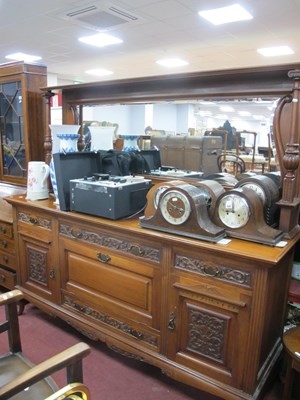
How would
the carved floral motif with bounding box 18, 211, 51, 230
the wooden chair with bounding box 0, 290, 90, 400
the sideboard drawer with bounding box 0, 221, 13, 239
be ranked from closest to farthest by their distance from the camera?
the wooden chair with bounding box 0, 290, 90, 400
the carved floral motif with bounding box 18, 211, 51, 230
the sideboard drawer with bounding box 0, 221, 13, 239

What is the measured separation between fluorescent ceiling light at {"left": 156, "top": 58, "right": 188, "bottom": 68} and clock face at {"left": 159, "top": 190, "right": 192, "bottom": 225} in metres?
Answer: 5.58

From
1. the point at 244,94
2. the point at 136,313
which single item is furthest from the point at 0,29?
the point at 136,313

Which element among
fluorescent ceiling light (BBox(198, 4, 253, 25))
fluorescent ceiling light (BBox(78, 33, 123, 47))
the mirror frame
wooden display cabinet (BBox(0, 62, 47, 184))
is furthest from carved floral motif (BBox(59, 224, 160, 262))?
fluorescent ceiling light (BBox(78, 33, 123, 47))

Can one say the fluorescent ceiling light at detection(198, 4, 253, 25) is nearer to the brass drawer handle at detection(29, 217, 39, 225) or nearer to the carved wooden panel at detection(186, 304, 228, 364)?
the brass drawer handle at detection(29, 217, 39, 225)

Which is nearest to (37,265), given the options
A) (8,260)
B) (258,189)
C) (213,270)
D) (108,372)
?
(8,260)

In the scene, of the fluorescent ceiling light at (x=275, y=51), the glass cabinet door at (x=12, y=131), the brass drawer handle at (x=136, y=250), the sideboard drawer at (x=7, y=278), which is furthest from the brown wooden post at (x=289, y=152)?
the fluorescent ceiling light at (x=275, y=51)

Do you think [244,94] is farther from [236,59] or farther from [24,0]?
[236,59]

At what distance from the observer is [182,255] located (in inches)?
62.1

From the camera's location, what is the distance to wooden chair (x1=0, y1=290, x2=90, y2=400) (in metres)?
0.97

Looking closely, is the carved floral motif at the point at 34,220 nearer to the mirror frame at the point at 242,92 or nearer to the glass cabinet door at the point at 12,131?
the mirror frame at the point at 242,92

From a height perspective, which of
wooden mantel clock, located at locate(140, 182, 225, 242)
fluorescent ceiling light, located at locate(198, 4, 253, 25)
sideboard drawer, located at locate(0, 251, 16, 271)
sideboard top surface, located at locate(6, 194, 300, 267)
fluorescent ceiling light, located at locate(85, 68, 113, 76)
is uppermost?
fluorescent ceiling light, located at locate(85, 68, 113, 76)

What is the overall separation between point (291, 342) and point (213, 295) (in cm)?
44

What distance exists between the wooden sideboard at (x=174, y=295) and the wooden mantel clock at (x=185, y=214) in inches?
2.0

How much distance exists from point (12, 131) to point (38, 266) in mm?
1446
